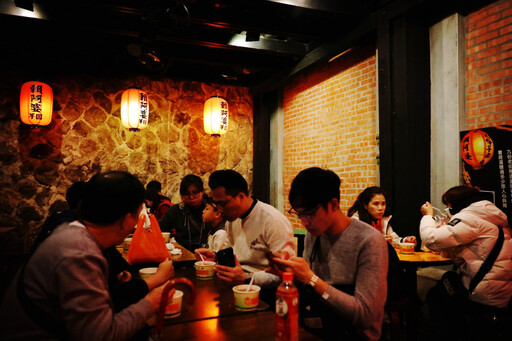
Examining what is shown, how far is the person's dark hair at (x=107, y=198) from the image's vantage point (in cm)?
157

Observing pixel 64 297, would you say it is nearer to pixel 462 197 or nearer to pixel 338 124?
pixel 462 197

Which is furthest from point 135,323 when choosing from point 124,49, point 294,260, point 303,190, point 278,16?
point 124,49

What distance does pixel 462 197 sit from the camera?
11.1 feet

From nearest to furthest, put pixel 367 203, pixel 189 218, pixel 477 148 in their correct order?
pixel 477 148 → pixel 367 203 → pixel 189 218

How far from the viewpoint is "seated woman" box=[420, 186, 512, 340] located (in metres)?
3.12

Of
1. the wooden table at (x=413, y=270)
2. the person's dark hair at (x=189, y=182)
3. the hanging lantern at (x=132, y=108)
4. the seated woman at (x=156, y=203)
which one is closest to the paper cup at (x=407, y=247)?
the wooden table at (x=413, y=270)

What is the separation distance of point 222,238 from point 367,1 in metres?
4.02

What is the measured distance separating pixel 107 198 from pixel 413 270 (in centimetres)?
342

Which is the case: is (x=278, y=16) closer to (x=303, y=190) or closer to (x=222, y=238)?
(x=222, y=238)

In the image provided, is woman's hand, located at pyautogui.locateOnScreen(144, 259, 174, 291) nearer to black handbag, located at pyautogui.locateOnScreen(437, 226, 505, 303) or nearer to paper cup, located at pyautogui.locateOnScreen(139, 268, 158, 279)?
paper cup, located at pyautogui.locateOnScreen(139, 268, 158, 279)

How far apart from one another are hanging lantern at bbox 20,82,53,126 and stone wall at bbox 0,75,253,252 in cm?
65

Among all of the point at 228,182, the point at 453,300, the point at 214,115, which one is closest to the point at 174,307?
the point at 228,182

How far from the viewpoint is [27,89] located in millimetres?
6402

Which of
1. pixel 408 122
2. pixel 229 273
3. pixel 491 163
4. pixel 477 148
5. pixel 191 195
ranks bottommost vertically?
pixel 229 273
